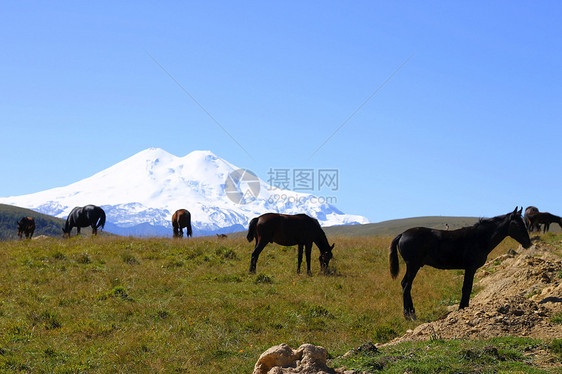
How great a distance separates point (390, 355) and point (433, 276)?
12666 millimetres

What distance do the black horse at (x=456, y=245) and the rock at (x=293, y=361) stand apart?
7225 mm

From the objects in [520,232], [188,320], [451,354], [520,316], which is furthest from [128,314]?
[520,232]

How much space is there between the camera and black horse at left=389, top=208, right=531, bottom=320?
54.4 ft

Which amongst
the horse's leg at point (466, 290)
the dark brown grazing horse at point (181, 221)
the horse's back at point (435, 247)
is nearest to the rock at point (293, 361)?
the horse's back at point (435, 247)

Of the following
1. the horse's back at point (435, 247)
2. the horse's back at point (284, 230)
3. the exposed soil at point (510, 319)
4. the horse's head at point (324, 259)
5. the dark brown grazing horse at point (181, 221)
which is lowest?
the exposed soil at point (510, 319)

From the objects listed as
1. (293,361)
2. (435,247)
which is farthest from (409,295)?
(293,361)

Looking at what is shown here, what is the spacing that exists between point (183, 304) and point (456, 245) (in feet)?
28.1

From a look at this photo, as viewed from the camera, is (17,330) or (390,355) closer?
(390,355)

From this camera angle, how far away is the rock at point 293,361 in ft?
32.0

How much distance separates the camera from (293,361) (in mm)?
10070

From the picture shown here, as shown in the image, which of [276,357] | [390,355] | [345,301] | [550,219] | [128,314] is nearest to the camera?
[276,357]

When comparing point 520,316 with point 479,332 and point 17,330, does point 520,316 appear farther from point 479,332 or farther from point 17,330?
point 17,330

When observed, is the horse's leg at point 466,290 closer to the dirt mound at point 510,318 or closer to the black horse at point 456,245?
the black horse at point 456,245

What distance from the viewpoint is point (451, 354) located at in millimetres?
10539
